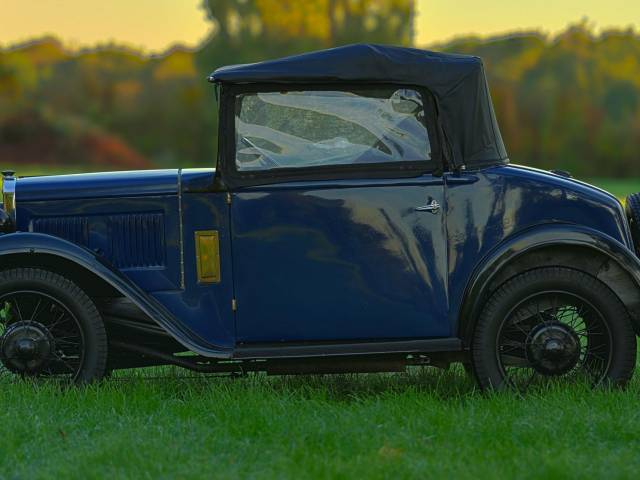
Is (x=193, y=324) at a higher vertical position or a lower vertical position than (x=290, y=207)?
lower

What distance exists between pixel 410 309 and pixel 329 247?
56 cm

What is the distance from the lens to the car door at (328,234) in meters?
5.54

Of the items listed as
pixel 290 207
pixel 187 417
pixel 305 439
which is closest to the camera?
pixel 305 439

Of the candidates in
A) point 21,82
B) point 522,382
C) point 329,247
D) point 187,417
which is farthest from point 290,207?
point 21,82

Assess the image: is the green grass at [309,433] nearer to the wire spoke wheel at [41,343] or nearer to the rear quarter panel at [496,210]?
the wire spoke wheel at [41,343]

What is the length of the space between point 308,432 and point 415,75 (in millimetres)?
2061

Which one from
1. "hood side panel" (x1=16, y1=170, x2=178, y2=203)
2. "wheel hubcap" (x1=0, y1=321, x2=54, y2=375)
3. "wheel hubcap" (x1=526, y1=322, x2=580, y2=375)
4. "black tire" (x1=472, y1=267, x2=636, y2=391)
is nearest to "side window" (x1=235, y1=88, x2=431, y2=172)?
"hood side panel" (x1=16, y1=170, x2=178, y2=203)

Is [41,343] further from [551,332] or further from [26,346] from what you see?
[551,332]

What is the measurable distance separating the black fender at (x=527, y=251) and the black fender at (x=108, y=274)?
4.35ft

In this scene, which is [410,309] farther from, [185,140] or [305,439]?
[185,140]

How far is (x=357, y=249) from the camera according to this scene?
18.3 ft

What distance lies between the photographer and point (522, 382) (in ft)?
18.6

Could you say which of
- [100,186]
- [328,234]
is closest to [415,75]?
[328,234]

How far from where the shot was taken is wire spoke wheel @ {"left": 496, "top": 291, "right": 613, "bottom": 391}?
5.59 m
